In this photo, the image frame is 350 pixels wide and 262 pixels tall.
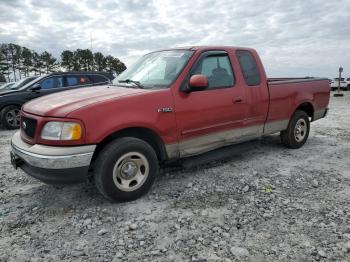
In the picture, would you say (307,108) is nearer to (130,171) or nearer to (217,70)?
(217,70)

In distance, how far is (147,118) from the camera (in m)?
3.51

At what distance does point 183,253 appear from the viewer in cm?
262

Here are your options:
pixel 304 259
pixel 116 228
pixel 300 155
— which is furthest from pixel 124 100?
pixel 300 155

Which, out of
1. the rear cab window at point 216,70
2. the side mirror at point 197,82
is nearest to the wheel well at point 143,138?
the side mirror at point 197,82

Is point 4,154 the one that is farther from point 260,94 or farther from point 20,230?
point 260,94

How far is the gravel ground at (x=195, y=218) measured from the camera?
8.69 ft

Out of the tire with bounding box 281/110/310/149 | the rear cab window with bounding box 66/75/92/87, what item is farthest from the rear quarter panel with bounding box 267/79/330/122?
the rear cab window with bounding box 66/75/92/87

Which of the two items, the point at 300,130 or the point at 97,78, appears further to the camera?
the point at 97,78

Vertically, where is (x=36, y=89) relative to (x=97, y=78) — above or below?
below

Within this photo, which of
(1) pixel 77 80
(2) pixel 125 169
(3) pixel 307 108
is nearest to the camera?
(2) pixel 125 169

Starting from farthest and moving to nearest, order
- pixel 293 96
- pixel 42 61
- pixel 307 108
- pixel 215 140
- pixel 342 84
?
pixel 42 61 → pixel 342 84 → pixel 307 108 → pixel 293 96 → pixel 215 140

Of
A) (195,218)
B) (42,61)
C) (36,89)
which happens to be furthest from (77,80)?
(42,61)

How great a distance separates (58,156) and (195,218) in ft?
5.18

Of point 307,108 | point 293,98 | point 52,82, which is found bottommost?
point 307,108
